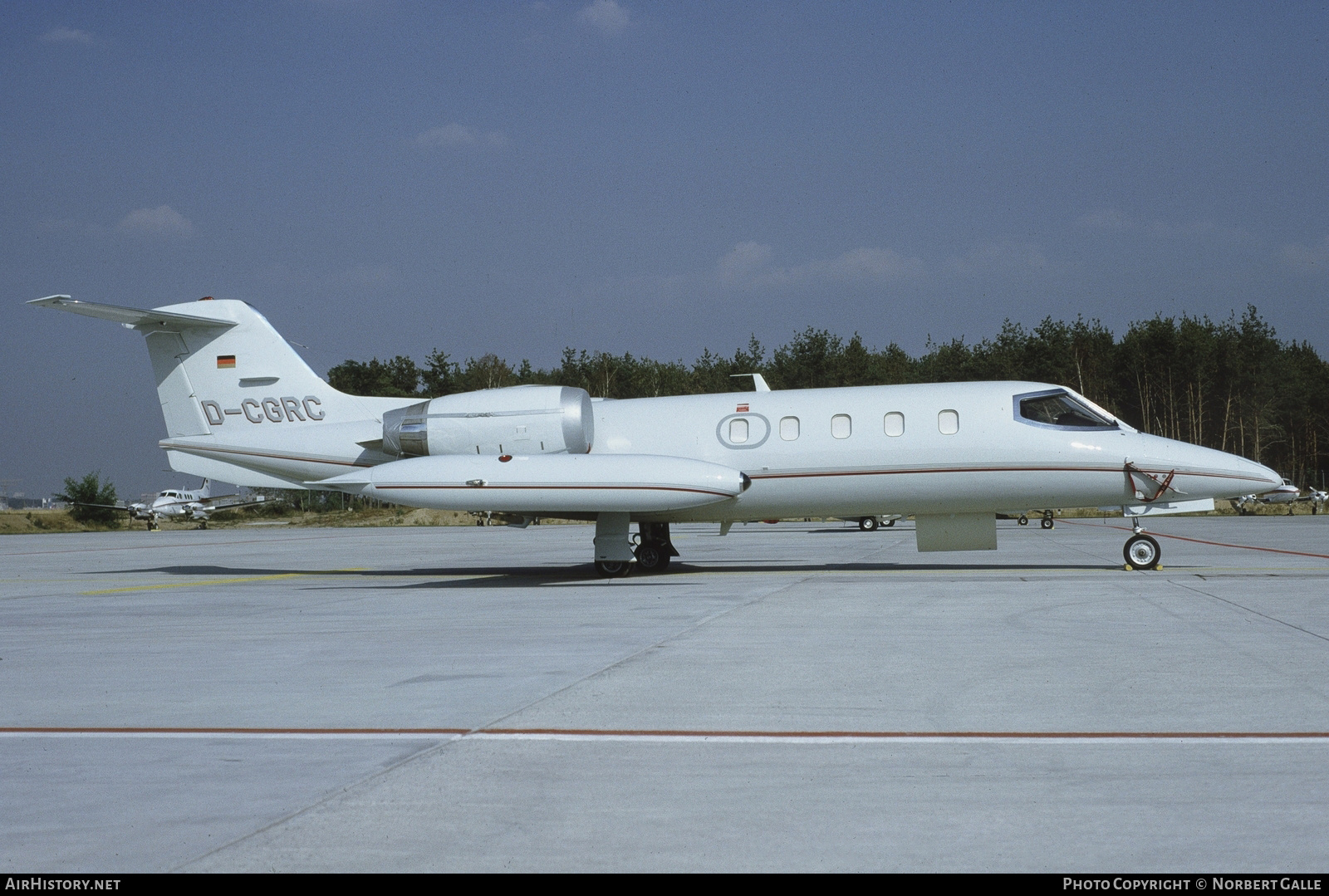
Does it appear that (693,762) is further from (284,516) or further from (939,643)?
(284,516)

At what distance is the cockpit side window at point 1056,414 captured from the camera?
1709 cm

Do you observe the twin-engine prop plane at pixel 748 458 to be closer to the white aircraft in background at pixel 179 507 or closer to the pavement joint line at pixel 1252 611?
the pavement joint line at pixel 1252 611

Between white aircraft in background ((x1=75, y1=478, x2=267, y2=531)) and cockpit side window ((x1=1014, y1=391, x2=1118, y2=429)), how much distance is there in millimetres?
53427

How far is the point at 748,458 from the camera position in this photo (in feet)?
58.3

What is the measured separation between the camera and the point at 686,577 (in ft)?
58.4

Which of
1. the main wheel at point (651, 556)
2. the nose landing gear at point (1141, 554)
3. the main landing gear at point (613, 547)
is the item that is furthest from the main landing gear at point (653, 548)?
the nose landing gear at point (1141, 554)

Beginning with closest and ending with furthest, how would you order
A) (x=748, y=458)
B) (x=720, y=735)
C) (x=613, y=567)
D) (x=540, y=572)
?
(x=720, y=735), (x=748, y=458), (x=613, y=567), (x=540, y=572)

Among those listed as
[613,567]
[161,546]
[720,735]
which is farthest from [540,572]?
[161,546]

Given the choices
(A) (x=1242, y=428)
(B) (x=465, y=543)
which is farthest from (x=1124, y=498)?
(A) (x=1242, y=428)

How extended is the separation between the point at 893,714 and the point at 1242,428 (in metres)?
82.1

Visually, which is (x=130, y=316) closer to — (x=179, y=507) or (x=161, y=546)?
(x=161, y=546)

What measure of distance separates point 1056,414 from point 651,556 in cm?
724

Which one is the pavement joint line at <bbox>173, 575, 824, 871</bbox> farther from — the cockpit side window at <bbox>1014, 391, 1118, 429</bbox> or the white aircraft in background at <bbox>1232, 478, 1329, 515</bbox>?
the white aircraft in background at <bbox>1232, 478, 1329, 515</bbox>
